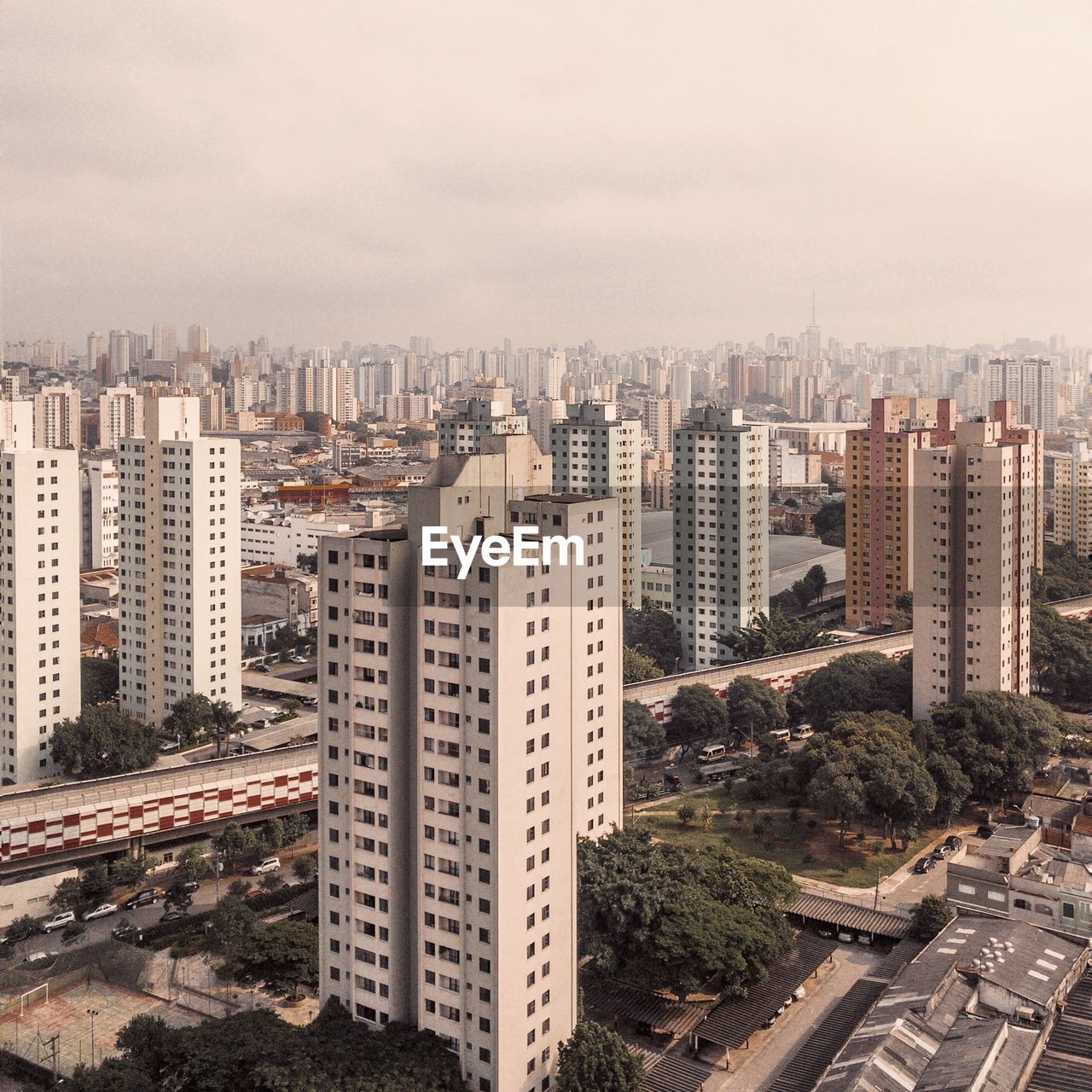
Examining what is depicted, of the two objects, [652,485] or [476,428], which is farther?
[652,485]

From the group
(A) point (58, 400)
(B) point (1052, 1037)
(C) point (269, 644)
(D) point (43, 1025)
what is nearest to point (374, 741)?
(D) point (43, 1025)

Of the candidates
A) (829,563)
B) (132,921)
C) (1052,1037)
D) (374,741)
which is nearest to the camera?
(374,741)

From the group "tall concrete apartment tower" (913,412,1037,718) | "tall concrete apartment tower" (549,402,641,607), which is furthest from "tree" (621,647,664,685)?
"tall concrete apartment tower" (549,402,641,607)

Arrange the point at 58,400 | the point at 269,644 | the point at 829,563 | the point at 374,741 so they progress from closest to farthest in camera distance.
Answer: the point at 374,741 < the point at 269,644 < the point at 829,563 < the point at 58,400

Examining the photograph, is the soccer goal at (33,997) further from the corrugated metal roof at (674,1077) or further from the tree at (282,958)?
the corrugated metal roof at (674,1077)

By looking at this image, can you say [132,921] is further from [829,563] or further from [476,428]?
[829,563]

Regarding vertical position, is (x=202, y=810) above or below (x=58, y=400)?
below

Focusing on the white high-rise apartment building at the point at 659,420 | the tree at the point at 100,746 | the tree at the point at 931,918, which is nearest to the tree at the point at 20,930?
the tree at the point at 100,746
